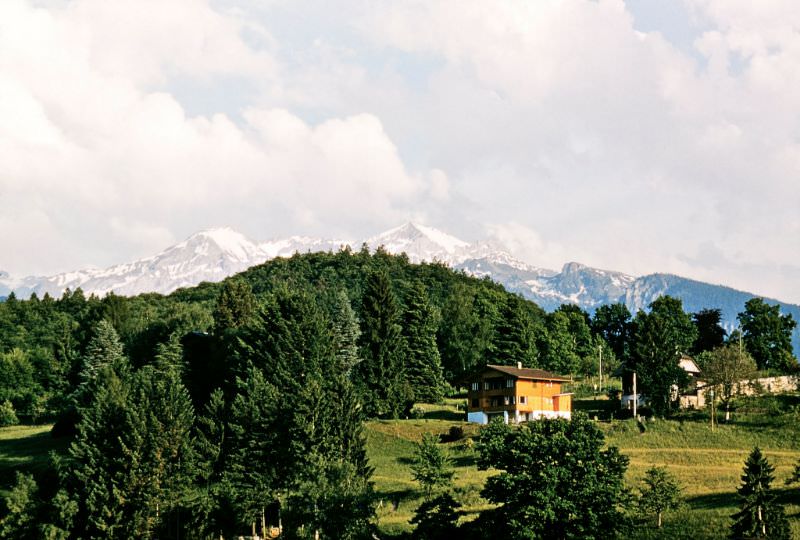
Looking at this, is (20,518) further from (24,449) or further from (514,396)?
(514,396)

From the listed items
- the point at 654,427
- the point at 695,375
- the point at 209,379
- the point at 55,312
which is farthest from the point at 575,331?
the point at 55,312

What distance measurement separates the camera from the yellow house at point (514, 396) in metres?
96.5

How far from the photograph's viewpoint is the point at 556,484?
4831cm

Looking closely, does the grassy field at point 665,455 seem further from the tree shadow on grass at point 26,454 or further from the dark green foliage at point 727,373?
the dark green foliage at point 727,373

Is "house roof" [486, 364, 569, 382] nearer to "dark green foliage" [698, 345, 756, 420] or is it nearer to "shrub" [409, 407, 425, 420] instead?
"shrub" [409, 407, 425, 420]

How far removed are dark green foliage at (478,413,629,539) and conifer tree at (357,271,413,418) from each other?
43.1m

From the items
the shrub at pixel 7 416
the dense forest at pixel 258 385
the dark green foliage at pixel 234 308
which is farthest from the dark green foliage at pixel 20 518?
the shrub at pixel 7 416

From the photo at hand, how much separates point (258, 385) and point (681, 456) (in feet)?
Result: 125

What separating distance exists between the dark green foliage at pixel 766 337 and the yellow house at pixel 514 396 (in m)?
44.4

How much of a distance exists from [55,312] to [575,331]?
101 meters

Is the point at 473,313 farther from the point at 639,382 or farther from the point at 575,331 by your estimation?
the point at 639,382

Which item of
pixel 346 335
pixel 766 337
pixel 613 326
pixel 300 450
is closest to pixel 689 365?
pixel 766 337

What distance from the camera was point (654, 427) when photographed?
8406 cm

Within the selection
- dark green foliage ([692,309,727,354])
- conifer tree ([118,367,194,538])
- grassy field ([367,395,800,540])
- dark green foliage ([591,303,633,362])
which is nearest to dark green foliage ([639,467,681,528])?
grassy field ([367,395,800,540])
